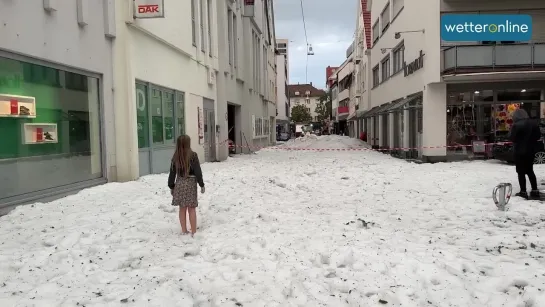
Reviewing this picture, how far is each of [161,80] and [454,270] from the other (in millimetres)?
11354

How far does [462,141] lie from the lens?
18984mm

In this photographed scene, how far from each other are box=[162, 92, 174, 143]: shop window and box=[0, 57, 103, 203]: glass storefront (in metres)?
4.39

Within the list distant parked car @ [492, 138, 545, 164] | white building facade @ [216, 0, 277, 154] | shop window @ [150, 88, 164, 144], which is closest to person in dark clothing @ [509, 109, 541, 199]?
distant parked car @ [492, 138, 545, 164]

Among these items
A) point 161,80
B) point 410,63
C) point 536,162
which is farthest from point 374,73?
point 161,80

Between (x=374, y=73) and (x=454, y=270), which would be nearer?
(x=454, y=270)

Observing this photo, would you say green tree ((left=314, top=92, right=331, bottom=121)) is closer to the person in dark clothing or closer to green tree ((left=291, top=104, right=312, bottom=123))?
green tree ((left=291, top=104, right=312, bottom=123))

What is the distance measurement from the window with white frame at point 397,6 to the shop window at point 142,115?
14.3 m

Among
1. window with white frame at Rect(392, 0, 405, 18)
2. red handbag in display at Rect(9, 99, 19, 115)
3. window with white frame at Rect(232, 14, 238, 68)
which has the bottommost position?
red handbag in display at Rect(9, 99, 19, 115)

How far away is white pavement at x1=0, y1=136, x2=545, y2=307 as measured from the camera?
4402 mm

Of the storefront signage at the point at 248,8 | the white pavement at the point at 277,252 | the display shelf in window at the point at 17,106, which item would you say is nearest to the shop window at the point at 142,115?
the white pavement at the point at 277,252

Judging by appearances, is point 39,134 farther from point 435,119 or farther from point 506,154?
point 435,119

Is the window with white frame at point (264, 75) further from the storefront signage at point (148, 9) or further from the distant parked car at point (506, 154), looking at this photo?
the storefront signage at point (148, 9)

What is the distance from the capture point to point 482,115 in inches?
738

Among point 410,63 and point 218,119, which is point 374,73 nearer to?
point 410,63
